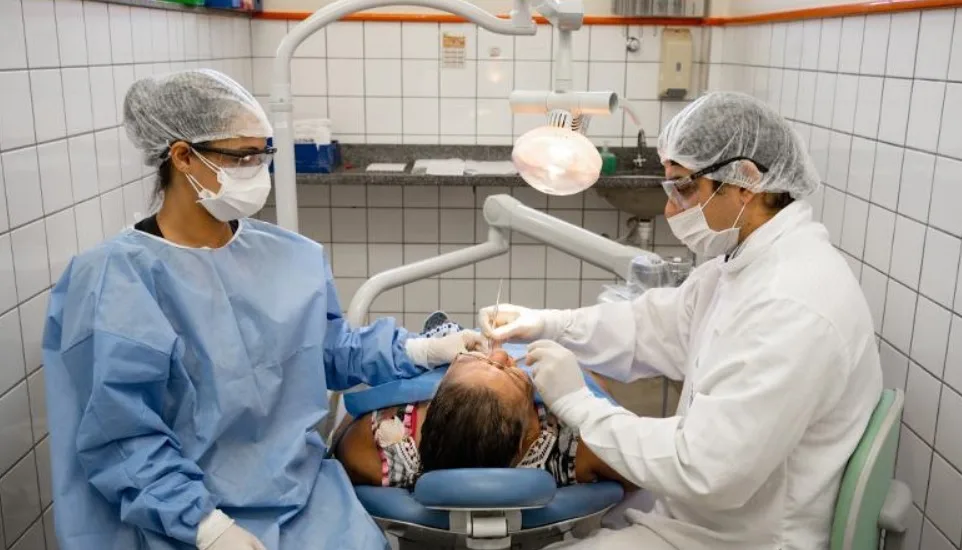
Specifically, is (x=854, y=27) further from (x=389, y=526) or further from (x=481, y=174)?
(x=389, y=526)

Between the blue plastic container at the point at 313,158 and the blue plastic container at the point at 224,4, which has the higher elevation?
the blue plastic container at the point at 224,4

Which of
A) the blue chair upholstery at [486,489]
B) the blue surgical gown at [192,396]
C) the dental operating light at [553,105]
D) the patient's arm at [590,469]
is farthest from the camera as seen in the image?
the patient's arm at [590,469]

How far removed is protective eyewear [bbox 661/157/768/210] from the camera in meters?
Result: 1.76

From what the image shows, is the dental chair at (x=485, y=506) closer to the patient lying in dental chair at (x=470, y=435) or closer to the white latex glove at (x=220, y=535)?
the patient lying in dental chair at (x=470, y=435)

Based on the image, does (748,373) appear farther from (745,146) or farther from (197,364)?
(197,364)

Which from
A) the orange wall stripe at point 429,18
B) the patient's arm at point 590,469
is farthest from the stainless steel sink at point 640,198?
the patient's arm at point 590,469

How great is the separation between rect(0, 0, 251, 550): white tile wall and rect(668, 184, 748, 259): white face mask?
54.8 inches

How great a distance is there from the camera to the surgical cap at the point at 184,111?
174 cm

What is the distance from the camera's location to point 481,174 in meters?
3.73

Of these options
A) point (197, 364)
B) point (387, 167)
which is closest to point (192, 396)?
point (197, 364)

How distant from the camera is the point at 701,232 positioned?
1.83 metres

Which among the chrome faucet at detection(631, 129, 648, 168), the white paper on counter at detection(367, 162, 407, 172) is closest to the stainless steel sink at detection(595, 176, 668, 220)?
the chrome faucet at detection(631, 129, 648, 168)

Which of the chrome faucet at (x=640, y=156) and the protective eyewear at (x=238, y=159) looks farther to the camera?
the chrome faucet at (x=640, y=156)

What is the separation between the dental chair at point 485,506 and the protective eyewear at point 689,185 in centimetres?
62
